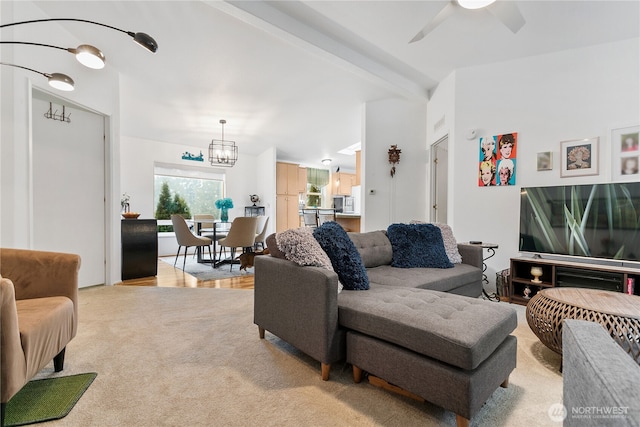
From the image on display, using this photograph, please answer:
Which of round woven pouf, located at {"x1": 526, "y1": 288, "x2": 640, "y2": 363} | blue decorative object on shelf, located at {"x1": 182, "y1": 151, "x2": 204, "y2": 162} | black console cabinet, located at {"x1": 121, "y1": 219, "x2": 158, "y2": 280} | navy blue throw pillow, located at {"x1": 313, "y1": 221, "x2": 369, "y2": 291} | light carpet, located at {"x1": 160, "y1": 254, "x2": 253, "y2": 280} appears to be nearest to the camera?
round woven pouf, located at {"x1": 526, "y1": 288, "x2": 640, "y2": 363}

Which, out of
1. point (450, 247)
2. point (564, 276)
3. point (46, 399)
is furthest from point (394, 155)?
point (46, 399)

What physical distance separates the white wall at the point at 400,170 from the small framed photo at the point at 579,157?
1897 millimetres

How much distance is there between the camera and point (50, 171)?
127 inches

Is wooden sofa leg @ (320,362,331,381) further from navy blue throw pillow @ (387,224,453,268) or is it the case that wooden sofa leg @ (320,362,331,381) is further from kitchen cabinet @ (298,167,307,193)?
kitchen cabinet @ (298,167,307,193)

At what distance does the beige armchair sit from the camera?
3.75ft

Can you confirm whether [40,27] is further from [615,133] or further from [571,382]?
[615,133]

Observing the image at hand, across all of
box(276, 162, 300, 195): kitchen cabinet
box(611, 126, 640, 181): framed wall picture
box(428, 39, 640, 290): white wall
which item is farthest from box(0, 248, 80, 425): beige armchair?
box(276, 162, 300, 195): kitchen cabinet

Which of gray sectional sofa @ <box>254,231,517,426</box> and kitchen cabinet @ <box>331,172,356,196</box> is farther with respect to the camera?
kitchen cabinet @ <box>331,172,356,196</box>

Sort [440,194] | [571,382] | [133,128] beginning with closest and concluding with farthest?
1. [571,382]
2. [440,194]
3. [133,128]

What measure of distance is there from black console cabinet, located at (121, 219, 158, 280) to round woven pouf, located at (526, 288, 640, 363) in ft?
15.1

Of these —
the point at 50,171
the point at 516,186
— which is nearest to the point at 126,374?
the point at 50,171

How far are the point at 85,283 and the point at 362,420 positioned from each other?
149 inches

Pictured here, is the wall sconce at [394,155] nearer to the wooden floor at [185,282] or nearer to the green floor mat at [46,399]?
the wooden floor at [185,282]

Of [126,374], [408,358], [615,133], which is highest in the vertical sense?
[615,133]
